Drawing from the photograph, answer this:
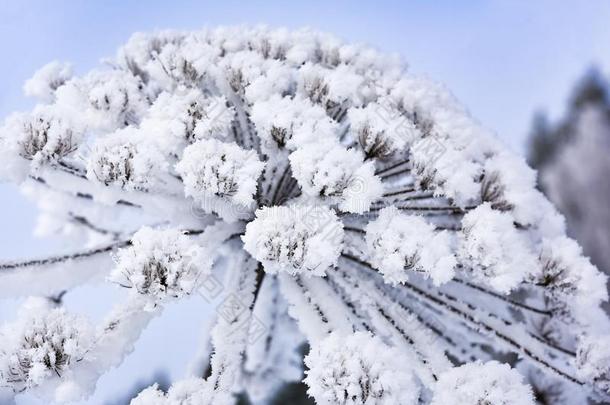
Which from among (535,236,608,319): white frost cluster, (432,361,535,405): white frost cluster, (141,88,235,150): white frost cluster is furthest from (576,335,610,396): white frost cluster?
(141,88,235,150): white frost cluster

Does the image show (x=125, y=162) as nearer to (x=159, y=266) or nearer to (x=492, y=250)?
(x=159, y=266)

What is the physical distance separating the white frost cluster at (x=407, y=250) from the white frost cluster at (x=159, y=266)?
684mm

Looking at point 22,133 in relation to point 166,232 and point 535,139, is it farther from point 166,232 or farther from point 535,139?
point 535,139

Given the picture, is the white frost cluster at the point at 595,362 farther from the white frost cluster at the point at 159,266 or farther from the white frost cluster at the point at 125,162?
the white frost cluster at the point at 125,162

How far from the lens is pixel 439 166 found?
2.73 m

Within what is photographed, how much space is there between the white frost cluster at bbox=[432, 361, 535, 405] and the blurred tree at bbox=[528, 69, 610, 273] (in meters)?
8.80

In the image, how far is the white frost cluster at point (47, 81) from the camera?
10.3 ft

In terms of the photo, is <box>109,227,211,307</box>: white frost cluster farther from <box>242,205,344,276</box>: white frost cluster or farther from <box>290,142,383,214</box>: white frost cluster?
<box>290,142,383,214</box>: white frost cluster

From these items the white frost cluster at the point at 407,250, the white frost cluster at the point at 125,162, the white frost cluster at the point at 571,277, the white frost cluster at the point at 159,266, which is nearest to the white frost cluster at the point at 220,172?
the white frost cluster at the point at 125,162

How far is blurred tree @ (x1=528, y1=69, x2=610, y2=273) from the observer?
1203 centimetres

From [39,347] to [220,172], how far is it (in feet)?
2.83

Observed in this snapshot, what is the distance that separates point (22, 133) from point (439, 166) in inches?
70.2

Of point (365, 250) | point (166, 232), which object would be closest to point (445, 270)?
point (365, 250)

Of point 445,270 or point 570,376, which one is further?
point 570,376
